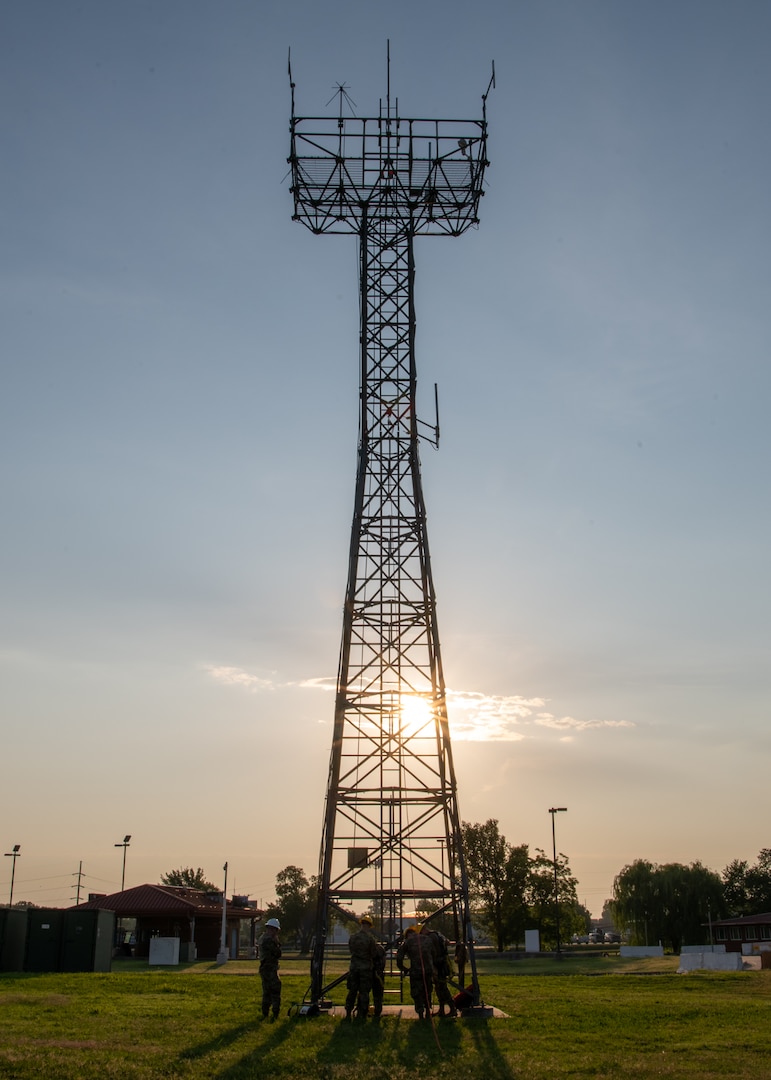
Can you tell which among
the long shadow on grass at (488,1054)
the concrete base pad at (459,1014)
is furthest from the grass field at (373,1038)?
the concrete base pad at (459,1014)

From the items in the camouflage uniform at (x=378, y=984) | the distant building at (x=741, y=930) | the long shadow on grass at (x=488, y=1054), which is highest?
the camouflage uniform at (x=378, y=984)

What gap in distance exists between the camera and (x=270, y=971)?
57.7 feet

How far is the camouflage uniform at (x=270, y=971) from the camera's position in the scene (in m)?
17.5

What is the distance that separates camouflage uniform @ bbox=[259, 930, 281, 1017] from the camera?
57.3 feet

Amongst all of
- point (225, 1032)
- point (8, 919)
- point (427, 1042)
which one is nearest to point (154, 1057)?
point (225, 1032)

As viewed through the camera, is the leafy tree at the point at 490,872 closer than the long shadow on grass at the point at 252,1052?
No

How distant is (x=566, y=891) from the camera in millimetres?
69375

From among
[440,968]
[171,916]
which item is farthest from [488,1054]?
A: [171,916]

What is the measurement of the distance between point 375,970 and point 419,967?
95 centimetres

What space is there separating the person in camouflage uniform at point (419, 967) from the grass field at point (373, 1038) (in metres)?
0.54

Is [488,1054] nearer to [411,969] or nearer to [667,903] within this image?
[411,969]

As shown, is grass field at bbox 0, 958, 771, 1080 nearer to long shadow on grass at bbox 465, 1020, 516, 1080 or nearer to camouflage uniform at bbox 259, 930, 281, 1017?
long shadow on grass at bbox 465, 1020, 516, 1080

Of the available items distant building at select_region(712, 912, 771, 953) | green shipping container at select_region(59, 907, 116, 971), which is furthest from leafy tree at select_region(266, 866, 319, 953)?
green shipping container at select_region(59, 907, 116, 971)

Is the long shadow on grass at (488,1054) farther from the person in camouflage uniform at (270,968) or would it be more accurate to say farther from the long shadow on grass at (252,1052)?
the person in camouflage uniform at (270,968)
